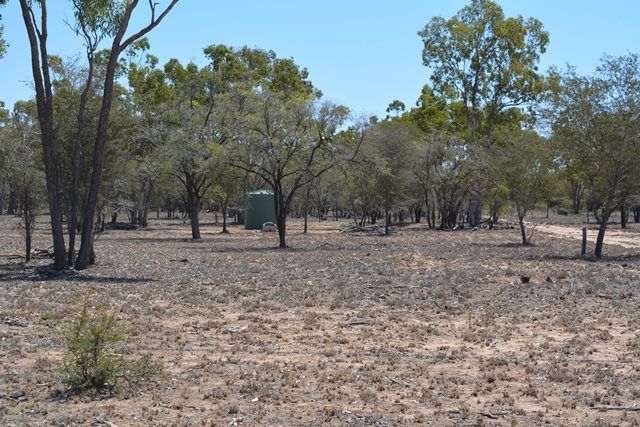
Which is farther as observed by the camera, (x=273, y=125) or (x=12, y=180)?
(x=273, y=125)

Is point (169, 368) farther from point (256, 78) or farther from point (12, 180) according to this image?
point (256, 78)

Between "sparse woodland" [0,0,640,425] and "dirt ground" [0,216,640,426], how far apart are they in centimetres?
6

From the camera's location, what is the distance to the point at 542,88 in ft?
195

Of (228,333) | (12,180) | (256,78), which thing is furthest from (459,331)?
(256,78)

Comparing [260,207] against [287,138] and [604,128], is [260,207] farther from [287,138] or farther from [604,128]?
[604,128]

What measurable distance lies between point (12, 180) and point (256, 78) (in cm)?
4914

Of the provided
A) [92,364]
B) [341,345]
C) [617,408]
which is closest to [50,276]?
[341,345]

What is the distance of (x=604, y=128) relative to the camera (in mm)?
31625

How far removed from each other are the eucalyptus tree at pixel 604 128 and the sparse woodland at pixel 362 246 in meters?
0.08

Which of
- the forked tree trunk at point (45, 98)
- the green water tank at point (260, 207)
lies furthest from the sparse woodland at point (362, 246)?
the green water tank at point (260, 207)

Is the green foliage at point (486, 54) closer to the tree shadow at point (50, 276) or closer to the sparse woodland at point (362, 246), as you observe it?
the sparse woodland at point (362, 246)

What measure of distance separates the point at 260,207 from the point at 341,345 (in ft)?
174

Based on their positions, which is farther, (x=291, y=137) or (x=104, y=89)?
(x=291, y=137)

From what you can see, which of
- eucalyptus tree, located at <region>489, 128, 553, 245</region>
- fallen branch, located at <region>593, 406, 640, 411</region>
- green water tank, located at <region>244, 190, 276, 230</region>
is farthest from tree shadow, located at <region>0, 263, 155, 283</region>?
green water tank, located at <region>244, 190, 276, 230</region>
